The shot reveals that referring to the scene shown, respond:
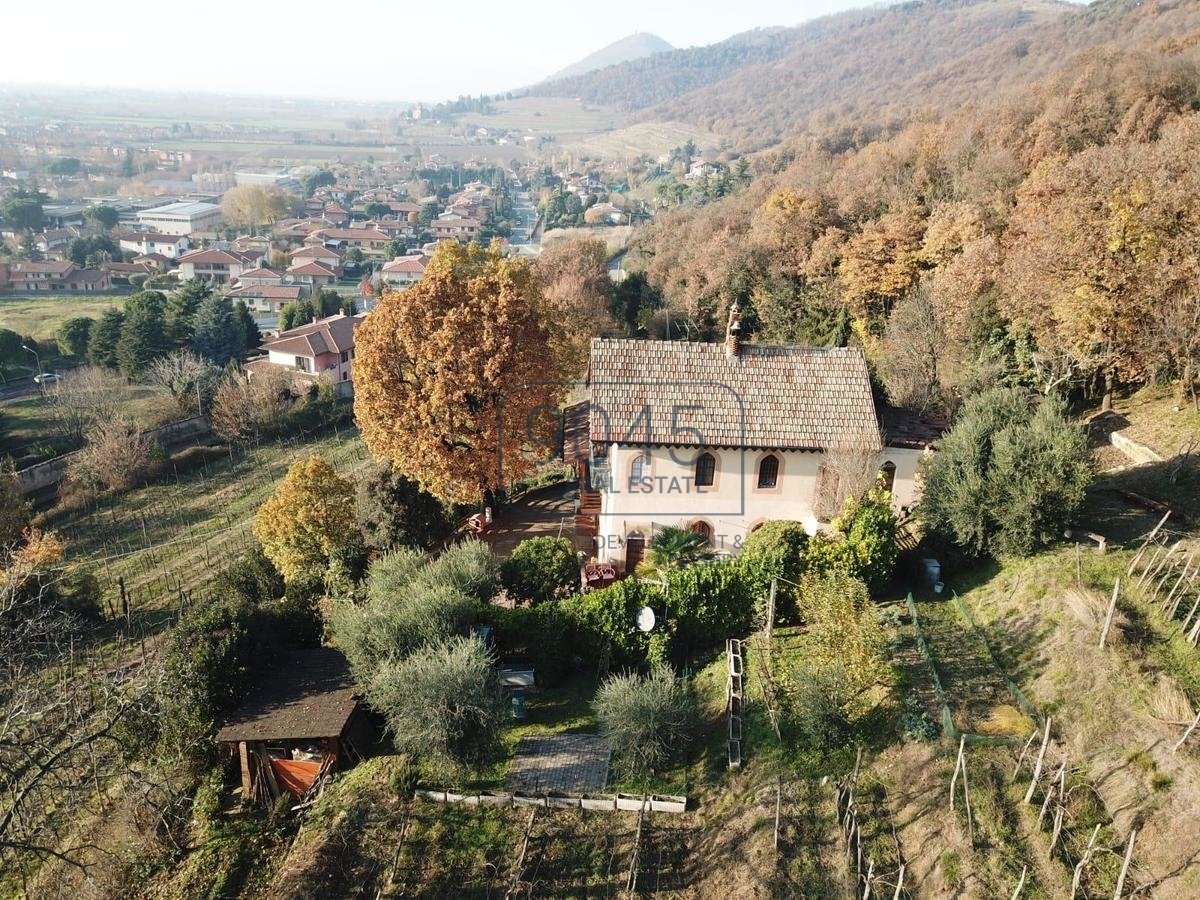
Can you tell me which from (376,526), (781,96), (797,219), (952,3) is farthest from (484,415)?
(952,3)

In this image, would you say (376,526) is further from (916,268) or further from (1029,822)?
(916,268)

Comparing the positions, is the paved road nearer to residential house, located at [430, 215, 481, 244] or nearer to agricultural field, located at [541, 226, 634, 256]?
agricultural field, located at [541, 226, 634, 256]

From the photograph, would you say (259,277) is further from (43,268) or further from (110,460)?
(110,460)

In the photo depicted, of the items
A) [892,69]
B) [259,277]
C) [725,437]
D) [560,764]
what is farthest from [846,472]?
[892,69]

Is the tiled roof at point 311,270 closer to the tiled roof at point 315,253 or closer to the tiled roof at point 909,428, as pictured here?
the tiled roof at point 315,253

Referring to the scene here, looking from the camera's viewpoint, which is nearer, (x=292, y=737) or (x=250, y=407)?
(x=292, y=737)

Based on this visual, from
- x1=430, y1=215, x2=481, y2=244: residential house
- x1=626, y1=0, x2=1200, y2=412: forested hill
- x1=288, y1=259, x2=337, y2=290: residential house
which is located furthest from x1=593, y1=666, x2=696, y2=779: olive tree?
x1=430, y1=215, x2=481, y2=244: residential house
